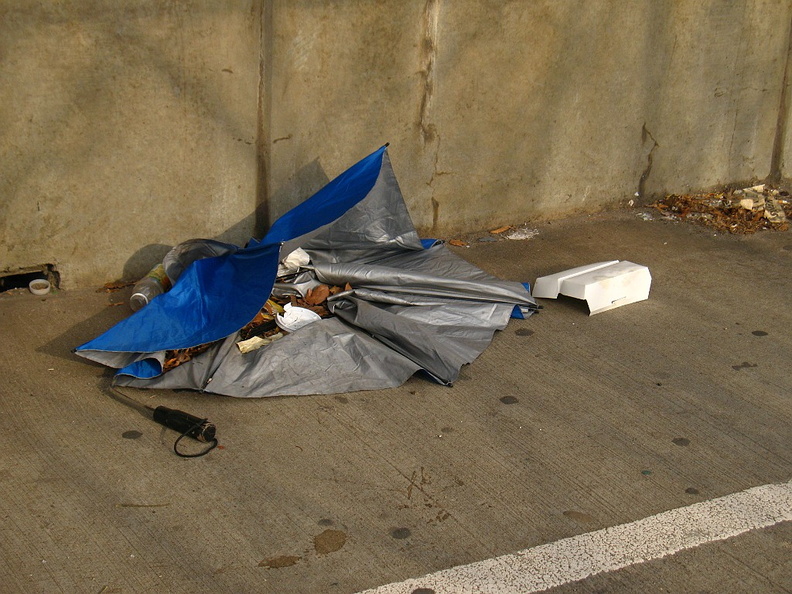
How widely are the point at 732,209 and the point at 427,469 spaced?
3883 millimetres

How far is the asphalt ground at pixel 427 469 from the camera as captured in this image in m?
3.06

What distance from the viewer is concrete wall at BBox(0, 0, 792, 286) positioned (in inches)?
185

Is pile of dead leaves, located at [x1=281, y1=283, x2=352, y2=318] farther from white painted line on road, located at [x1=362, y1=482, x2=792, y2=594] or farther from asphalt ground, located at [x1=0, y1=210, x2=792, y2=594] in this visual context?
white painted line on road, located at [x1=362, y1=482, x2=792, y2=594]

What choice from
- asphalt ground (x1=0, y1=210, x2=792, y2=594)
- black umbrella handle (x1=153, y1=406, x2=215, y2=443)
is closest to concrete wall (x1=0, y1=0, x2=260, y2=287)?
asphalt ground (x1=0, y1=210, x2=792, y2=594)

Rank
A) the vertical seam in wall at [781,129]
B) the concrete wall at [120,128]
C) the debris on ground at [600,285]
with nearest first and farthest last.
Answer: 1. the concrete wall at [120,128]
2. the debris on ground at [600,285]
3. the vertical seam in wall at [781,129]

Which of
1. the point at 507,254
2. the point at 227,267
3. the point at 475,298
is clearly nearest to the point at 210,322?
the point at 227,267

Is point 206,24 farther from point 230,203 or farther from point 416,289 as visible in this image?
point 416,289

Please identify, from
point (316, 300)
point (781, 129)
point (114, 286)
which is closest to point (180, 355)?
point (316, 300)

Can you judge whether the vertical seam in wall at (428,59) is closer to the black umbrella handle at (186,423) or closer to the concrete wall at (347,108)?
the concrete wall at (347,108)

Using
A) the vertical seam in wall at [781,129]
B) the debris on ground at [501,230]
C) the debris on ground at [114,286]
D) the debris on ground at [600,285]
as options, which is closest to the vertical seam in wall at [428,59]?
the debris on ground at [501,230]

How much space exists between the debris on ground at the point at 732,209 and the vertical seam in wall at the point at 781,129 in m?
0.28

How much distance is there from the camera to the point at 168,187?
16.5ft

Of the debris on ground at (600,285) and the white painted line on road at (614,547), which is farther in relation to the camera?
the debris on ground at (600,285)

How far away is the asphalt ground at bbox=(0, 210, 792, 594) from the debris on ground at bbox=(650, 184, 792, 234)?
155 centimetres
